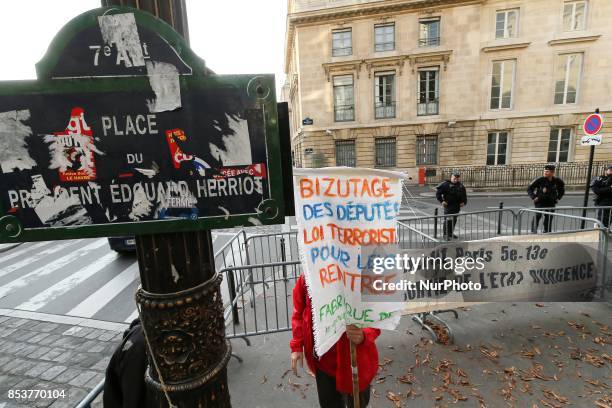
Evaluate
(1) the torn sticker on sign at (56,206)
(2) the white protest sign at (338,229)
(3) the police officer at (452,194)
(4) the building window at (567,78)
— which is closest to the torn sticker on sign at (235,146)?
(1) the torn sticker on sign at (56,206)

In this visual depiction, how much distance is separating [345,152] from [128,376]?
74.1 ft

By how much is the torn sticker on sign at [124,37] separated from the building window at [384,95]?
2340 cm

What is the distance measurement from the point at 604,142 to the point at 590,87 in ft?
12.7

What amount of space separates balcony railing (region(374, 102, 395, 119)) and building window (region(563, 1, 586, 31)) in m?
11.8

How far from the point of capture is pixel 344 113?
76.4ft

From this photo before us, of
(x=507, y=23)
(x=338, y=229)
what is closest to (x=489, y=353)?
(x=338, y=229)

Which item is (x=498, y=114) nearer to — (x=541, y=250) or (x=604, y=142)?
(x=604, y=142)

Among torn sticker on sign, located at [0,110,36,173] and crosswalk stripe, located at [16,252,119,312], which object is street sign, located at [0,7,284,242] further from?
crosswalk stripe, located at [16,252,119,312]

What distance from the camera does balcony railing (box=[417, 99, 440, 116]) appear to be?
2214cm

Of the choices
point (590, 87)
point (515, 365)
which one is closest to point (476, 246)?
point (515, 365)

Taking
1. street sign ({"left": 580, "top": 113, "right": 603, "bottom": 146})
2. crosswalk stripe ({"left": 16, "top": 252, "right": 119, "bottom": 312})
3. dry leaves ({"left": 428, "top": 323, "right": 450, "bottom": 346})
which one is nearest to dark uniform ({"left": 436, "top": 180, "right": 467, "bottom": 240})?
street sign ({"left": 580, "top": 113, "right": 603, "bottom": 146})

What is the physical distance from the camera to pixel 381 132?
22562 mm

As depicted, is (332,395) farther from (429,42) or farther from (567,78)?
(567,78)

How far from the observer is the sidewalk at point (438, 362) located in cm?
323
